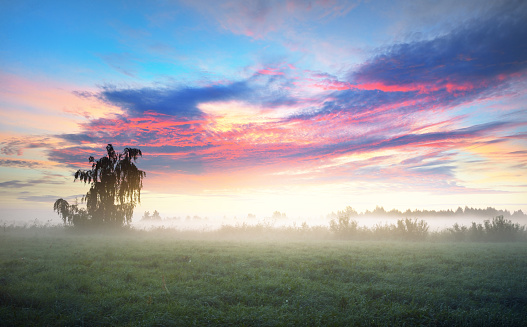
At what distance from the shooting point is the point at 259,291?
32.0 feet

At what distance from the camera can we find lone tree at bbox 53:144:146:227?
2989 cm

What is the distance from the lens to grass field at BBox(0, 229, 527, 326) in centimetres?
762

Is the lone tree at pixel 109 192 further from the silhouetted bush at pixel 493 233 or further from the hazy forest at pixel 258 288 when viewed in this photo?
the silhouetted bush at pixel 493 233

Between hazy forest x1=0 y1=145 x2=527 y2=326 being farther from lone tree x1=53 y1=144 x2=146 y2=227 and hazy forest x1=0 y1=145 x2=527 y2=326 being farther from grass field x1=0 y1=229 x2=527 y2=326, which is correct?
lone tree x1=53 y1=144 x2=146 y2=227

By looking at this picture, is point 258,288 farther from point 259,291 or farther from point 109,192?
point 109,192

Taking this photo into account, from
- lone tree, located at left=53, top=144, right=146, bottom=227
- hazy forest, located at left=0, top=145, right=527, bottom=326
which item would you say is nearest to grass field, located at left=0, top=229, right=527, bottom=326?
hazy forest, located at left=0, top=145, right=527, bottom=326

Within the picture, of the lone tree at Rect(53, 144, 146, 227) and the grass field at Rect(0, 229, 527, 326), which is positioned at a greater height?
the lone tree at Rect(53, 144, 146, 227)

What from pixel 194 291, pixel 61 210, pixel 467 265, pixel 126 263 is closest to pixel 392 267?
pixel 467 265

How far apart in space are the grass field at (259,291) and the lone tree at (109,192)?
14798 mm

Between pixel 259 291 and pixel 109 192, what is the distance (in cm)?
2708

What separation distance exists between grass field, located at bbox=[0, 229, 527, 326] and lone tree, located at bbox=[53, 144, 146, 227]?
1480 cm

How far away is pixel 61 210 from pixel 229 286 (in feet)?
99.6

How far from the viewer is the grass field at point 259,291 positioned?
7621 mm

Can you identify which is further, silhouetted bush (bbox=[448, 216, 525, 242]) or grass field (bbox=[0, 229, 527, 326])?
silhouetted bush (bbox=[448, 216, 525, 242])
